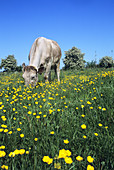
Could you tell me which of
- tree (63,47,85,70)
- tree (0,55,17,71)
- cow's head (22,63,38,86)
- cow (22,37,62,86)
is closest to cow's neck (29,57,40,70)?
cow (22,37,62,86)

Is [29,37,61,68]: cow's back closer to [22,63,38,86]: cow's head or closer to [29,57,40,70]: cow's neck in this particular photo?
[29,57,40,70]: cow's neck

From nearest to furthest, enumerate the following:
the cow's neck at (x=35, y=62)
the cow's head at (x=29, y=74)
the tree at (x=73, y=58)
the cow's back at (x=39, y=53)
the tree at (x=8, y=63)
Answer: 1. the cow's head at (x=29, y=74)
2. the cow's neck at (x=35, y=62)
3. the cow's back at (x=39, y=53)
4. the tree at (x=73, y=58)
5. the tree at (x=8, y=63)

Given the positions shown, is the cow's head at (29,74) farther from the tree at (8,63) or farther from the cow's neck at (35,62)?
the tree at (8,63)

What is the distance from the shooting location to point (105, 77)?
5.83 metres

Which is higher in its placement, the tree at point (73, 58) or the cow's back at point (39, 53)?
the tree at point (73, 58)

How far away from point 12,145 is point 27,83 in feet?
13.4

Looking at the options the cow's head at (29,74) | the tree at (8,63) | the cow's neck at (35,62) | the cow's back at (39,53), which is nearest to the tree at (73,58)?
the tree at (8,63)

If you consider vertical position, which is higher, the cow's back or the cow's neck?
the cow's back

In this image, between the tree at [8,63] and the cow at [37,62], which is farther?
the tree at [8,63]

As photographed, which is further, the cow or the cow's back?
the cow's back

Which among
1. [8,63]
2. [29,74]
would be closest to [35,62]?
[29,74]

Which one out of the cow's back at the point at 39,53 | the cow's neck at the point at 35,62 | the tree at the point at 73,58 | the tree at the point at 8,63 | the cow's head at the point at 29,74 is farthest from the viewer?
the tree at the point at 8,63

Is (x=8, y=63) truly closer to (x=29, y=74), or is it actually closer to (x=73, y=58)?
(x=73, y=58)

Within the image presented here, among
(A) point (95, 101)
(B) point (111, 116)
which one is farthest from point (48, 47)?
(B) point (111, 116)
